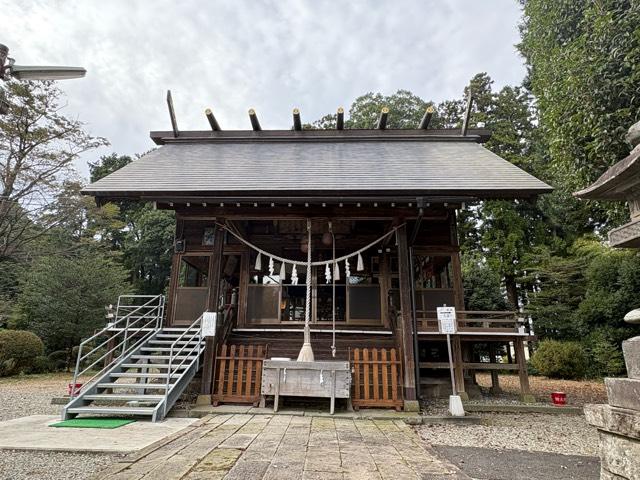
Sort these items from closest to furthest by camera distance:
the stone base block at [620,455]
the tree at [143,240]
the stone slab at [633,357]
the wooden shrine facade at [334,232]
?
the stone base block at [620,455], the stone slab at [633,357], the wooden shrine facade at [334,232], the tree at [143,240]

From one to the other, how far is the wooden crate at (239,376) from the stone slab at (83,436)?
3.28 feet

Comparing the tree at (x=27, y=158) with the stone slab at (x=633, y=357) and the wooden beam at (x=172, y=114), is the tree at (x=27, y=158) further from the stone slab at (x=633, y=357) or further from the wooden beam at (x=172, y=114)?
the stone slab at (x=633, y=357)

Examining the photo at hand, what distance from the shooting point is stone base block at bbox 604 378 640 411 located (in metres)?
2.34

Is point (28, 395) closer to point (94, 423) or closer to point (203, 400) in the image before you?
point (94, 423)

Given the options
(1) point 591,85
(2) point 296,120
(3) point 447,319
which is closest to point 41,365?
(2) point 296,120

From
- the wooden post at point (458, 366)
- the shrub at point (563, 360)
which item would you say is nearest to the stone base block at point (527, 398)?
the wooden post at point (458, 366)

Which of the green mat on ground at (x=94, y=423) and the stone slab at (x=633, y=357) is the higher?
the stone slab at (x=633, y=357)

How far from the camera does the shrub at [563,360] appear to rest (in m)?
11.7

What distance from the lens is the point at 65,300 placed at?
15.1m

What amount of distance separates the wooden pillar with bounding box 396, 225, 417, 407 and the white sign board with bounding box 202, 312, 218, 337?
3.49 m

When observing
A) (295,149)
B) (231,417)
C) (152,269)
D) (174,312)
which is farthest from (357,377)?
(152,269)

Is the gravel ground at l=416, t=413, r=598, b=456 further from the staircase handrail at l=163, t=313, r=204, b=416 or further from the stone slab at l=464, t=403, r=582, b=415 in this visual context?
the staircase handrail at l=163, t=313, r=204, b=416

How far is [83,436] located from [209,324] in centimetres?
241

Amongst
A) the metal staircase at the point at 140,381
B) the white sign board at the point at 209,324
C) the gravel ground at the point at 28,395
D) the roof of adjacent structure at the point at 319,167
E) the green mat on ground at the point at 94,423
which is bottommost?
the gravel ground at the point at 28,395
